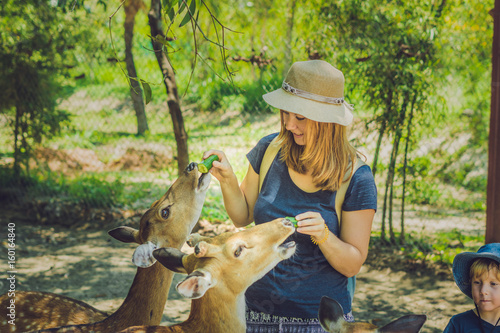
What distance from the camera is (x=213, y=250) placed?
2.45 metres

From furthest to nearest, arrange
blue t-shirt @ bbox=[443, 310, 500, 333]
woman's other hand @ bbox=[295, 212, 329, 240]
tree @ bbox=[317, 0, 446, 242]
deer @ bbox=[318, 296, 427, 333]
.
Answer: tree @ bbox=[317, 0, 446, 242], blue t-shirt @ bbox=[443, 310, 500, 333], woman's other hand @ bbox=[295, 212, 329, 240], deer @ bbox=[318, 296, 427, 333]

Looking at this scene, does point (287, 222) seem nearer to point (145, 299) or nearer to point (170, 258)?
point (170, 258)

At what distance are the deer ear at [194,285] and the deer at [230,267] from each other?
19cm

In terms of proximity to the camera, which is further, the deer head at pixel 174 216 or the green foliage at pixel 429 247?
the green foliage at pixel 429 247

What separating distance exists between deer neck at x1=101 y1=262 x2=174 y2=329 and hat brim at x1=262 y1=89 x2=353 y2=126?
4.51ft

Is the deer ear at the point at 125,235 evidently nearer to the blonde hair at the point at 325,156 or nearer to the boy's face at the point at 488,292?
the blonde hair at the point at 325,156

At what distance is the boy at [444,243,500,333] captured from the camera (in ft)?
8.17

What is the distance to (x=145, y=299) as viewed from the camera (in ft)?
9.79

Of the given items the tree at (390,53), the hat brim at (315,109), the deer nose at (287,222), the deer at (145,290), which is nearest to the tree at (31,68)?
the tree at (390,53)

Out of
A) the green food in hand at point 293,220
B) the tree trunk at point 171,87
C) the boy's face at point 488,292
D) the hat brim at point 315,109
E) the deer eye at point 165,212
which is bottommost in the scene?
the boy's face at point 488,292

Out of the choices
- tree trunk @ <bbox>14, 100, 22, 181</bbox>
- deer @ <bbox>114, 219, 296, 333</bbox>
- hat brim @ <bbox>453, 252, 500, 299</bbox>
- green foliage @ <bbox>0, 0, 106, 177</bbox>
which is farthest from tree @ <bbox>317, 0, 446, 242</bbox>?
tree trunk @ <bbox>14, 100, 22, 181</bbox>

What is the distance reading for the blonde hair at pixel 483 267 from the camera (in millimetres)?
2535

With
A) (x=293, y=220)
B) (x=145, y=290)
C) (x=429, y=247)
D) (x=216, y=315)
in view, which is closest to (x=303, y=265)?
(x=293, y=220)

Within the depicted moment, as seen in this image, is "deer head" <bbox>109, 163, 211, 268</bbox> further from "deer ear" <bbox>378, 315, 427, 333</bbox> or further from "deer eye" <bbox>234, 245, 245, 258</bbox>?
"deer ear" <bbox>378, 315, 427, 333</bbox>
